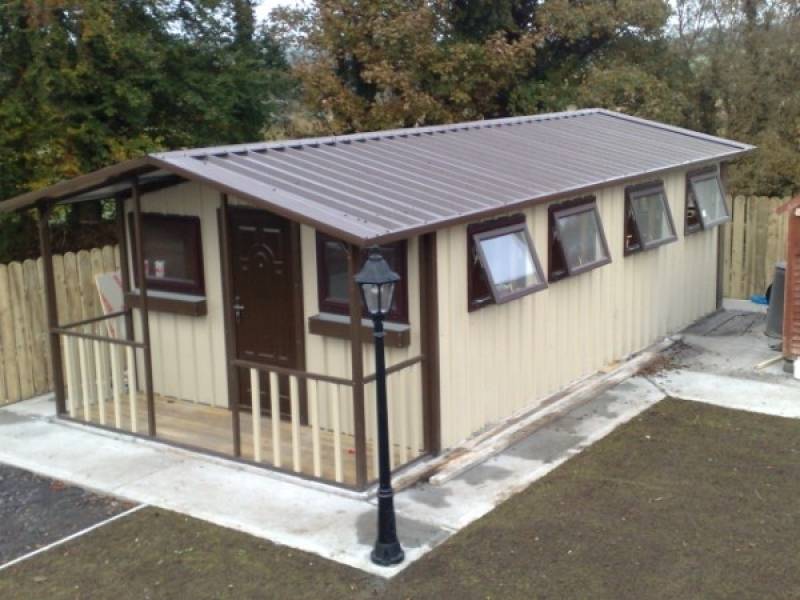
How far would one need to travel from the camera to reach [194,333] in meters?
9.63

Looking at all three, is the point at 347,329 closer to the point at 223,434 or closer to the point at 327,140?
the point at 223,434

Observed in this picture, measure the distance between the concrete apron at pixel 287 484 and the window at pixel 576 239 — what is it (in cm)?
142

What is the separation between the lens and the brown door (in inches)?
345

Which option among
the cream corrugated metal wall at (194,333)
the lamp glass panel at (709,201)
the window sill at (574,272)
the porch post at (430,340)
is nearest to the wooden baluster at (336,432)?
the porch post at (430,340)

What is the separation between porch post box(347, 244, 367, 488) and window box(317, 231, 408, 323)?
720 mm

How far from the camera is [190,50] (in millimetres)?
15391

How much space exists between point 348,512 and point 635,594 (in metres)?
2.23

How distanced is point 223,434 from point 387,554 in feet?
9.91

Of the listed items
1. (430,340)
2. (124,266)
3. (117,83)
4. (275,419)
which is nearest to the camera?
(275,419)

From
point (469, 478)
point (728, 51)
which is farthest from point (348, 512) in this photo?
point (728, 51)

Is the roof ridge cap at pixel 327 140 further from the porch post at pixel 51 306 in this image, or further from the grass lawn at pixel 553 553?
the grass lawn at pixel 553 553

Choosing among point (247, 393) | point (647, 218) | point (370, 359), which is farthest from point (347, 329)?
point (647, 218)

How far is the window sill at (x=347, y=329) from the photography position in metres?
8.05

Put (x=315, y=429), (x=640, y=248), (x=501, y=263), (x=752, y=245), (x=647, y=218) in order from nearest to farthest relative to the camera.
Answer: (x=315, y=429) < (x=501, y=263) < (x=640, y=248) < (x=647, y=218) < (x=752, y=245)
